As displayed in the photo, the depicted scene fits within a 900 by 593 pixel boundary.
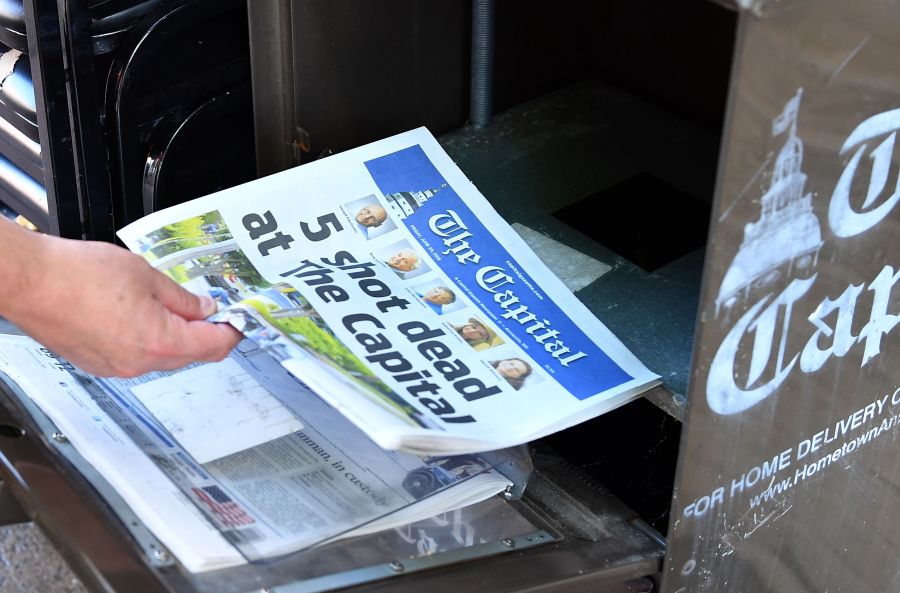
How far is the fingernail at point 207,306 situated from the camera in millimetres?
840

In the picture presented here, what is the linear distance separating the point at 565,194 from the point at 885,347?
1.16 feet

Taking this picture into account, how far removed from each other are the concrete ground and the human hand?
2.15 ft

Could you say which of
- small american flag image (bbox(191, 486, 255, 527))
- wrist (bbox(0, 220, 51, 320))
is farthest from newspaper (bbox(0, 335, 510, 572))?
wrist (bbox(0, 220, 51, 320))

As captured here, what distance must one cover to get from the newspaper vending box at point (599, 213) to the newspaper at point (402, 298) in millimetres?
55

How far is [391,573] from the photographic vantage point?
0.77 metres

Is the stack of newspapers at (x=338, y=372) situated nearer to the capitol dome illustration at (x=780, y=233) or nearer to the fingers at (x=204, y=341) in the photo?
the fingers at (x=204, y=341)

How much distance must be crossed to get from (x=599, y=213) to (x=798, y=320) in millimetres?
358

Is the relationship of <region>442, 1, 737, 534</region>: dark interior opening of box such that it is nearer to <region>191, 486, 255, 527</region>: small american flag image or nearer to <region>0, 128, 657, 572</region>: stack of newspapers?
<region>0, 128, 657, 572</region>: stack of newspapers

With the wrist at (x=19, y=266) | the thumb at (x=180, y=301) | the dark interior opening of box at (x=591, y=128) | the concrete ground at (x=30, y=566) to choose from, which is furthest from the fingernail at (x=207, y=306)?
the concrete ground at (x=30, y=566)

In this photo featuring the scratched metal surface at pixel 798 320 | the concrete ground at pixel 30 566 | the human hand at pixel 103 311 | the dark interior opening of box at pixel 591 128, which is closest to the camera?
the scratched metal surface at pixel 798 320

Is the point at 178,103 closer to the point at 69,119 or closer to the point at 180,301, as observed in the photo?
the point at 69,119

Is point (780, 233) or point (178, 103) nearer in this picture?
point (780, 233)

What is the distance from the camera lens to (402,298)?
2.99 ft

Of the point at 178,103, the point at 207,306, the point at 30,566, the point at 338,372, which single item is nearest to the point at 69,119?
the point at 178,103
